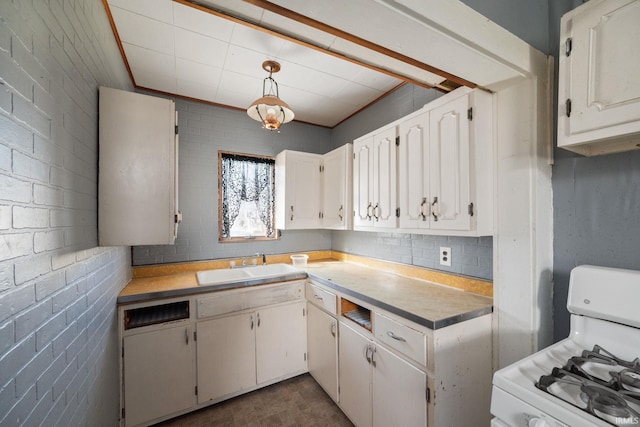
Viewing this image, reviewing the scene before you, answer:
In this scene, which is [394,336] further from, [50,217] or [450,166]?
[50,217]

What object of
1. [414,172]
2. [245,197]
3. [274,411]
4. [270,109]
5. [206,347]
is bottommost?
[274,411]

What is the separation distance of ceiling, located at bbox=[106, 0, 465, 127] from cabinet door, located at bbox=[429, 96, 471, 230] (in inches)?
6.8

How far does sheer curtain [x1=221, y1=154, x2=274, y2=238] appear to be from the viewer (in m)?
2.78

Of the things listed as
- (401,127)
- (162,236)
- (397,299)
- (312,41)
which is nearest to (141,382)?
(162,236)

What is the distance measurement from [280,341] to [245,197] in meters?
1.55

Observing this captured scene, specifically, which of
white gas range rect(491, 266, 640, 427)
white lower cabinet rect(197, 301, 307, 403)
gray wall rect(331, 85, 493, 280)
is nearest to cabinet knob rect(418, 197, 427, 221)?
gray wall rect(331, 85, 493, 280)

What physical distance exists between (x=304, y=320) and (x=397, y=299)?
1107 millimetres

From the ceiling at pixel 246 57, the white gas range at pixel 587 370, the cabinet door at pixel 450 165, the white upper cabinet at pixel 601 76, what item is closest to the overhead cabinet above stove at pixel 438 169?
the cabinet door at pixel 450 165

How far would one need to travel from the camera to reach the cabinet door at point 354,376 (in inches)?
65.1

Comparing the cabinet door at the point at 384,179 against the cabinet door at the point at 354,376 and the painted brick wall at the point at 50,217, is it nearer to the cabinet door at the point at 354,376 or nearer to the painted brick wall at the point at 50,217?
the cabinet door at the point at 354,376

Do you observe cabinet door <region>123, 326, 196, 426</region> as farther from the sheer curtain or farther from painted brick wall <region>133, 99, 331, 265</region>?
the sheer curtain

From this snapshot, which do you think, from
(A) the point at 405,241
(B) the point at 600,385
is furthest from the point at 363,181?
(B) the point at 600,385

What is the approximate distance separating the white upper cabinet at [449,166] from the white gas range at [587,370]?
1.56 ft

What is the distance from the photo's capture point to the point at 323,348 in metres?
2.11
